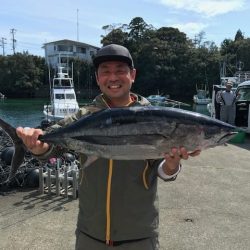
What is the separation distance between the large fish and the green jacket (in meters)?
0.27

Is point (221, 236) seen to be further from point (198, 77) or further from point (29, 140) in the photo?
point (198, 77)

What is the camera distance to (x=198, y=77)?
79375mm

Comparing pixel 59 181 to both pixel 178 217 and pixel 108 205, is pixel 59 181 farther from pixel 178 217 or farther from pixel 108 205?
pixel 108 205

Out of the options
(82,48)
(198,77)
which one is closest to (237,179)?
(198,77)

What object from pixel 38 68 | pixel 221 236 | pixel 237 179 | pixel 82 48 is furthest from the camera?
pixel 82 48

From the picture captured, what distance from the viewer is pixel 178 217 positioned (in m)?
6.00

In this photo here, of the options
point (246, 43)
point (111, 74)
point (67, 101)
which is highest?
point (246, 43)

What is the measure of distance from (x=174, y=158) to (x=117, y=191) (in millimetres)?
480

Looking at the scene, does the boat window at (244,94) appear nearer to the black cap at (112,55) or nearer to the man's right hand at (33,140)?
the black cap at (112,55)

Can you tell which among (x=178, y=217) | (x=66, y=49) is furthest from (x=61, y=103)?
(x=66, y=49)

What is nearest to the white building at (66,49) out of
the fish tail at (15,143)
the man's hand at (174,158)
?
the fish tail at (15,143)

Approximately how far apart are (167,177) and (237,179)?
5.93m

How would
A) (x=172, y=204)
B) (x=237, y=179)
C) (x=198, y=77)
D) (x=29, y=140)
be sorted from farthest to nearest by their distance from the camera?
1. (x=198, y=77)
2. (x=237, y=179)
3. (x=172, y=204)
4. (x=29, y=140)

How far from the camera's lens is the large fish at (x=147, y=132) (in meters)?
2.24
